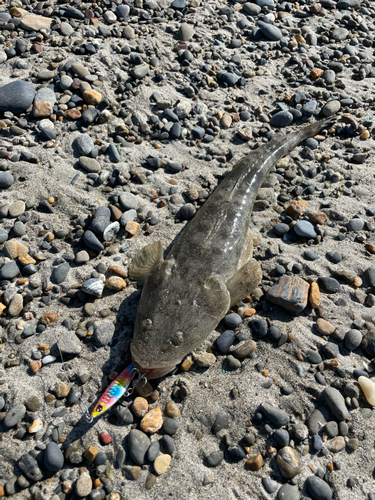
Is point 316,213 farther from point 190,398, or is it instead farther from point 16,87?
point 16,87

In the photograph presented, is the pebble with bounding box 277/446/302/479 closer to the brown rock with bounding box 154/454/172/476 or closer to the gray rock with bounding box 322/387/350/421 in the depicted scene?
the gray rock with bounding box 322/387/350/421

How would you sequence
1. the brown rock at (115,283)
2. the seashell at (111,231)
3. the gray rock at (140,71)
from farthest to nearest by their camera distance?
the gray rock at (140,71)
the seashell at (111,231)
the brown rock at (115,283)

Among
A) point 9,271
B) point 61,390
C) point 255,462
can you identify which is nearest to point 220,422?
point 255,462

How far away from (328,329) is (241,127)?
347 centimetres

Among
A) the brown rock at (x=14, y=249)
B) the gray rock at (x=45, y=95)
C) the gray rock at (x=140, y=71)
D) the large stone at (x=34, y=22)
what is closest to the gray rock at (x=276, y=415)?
the brown rock at (x=14, y=249)

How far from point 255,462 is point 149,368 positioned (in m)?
1.17

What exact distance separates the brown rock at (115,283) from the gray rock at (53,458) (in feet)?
5.24

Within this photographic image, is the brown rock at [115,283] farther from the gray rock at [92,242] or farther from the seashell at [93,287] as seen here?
the gray rock at [92,242]

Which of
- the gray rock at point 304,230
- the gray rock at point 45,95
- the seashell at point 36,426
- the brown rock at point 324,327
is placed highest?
the gray rock at point 45,95

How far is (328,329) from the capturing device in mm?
4090

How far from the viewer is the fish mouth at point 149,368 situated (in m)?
3.45

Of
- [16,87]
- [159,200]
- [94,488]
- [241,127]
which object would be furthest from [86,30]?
[94,488]

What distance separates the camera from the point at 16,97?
534 cm

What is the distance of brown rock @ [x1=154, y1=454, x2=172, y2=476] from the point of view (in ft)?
10.6
